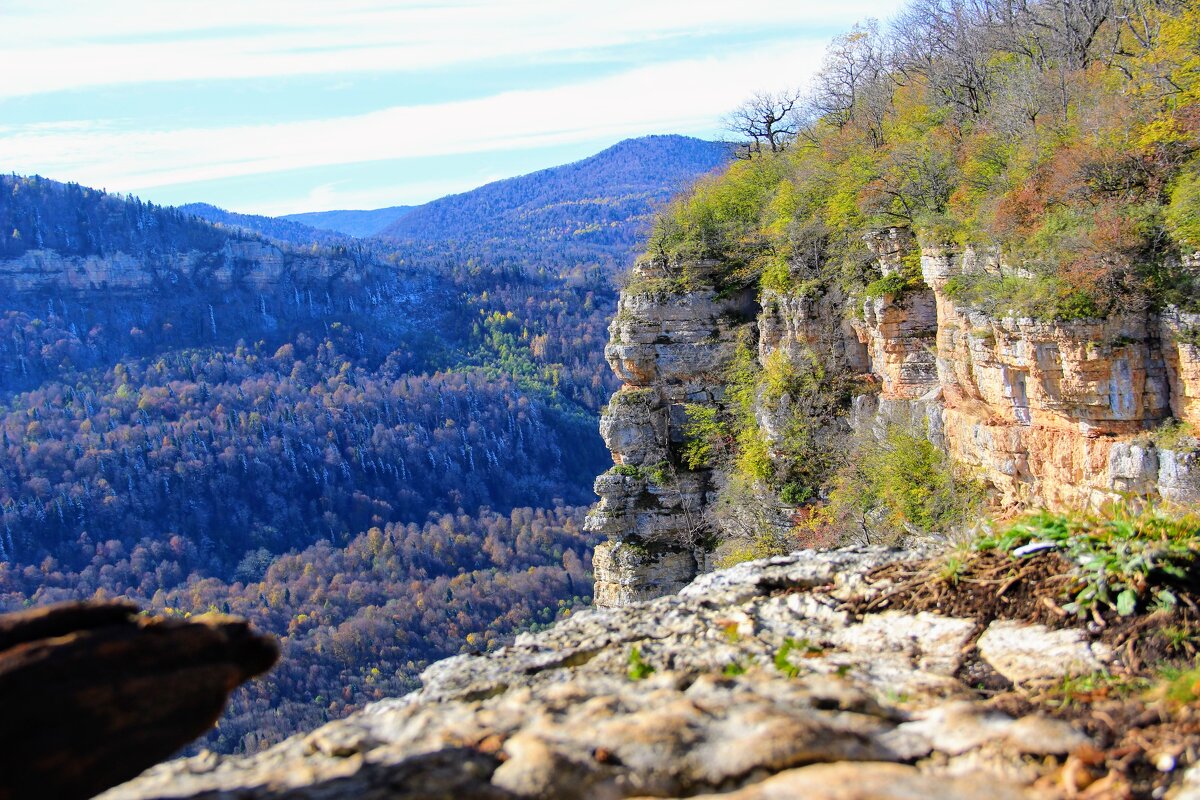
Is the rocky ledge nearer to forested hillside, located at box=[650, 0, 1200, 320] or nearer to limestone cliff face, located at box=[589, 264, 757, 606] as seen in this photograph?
forested hillside, located at box=[650, 0, 1200, 320]

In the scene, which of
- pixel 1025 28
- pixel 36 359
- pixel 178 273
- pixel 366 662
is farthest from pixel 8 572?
pixel 1025 28

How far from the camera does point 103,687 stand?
3.93 meters

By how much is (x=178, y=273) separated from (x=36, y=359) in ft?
104

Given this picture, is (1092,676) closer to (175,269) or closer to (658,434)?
(658,434)

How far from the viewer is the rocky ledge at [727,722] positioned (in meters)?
3.98

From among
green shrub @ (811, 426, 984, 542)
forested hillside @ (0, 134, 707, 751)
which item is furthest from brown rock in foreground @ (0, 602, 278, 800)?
forested hillside @ (0, 134, 707, 751)

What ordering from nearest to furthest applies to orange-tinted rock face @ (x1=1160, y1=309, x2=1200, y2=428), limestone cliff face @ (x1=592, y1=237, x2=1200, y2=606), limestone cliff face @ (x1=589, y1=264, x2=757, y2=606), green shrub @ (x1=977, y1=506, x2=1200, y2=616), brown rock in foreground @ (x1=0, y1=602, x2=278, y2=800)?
brown rock in foreground @ (x1=0, y1=602, x2=278, y2=800) → green shrub @ (x1=977, y1=506, x2=1200, y2=616) → orange-tinted rock face @ (x1=1160, y1=309, x2=1200, y2=428) → limestone cliff face @ (x1=592, y1=237, x2=1200, y2=606) → limestone cliff face @ (x1=589, y1=264, x2=757, y2=606)

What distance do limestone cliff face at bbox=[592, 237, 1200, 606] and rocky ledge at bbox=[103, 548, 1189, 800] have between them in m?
2.35

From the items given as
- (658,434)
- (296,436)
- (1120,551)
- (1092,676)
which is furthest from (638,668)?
(296,436)

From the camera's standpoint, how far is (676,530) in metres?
31.1

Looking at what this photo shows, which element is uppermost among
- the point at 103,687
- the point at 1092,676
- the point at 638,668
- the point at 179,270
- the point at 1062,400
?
the point at 179,270

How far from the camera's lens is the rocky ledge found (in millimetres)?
3982

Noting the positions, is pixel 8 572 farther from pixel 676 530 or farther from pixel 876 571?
pixel 876 571

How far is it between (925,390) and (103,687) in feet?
71.1
